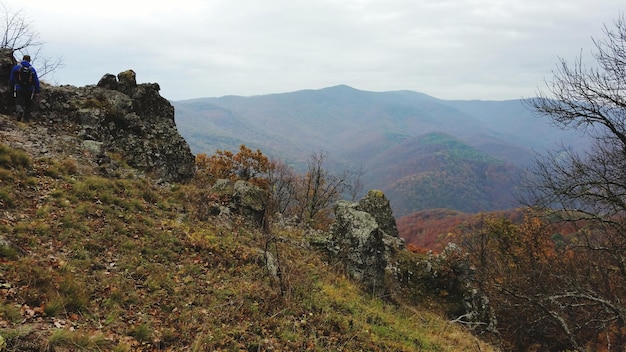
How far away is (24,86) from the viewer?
13.8 metres

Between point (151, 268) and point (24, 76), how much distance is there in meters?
11.0

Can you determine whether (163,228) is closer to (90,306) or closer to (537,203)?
(90,306)

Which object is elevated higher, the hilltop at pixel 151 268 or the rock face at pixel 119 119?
the rock face at pixel 119 119

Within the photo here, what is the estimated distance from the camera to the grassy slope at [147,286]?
Answer: 5957mm

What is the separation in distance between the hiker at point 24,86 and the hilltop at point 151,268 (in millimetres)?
689

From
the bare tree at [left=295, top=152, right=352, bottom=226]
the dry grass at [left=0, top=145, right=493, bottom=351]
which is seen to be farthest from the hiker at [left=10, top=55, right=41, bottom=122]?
the bare tree at [left=295, top=152, right=352, bottom=226]

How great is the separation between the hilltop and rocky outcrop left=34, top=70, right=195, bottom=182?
78 mm

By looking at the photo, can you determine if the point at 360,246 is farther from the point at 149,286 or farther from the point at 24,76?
the point at 24,76

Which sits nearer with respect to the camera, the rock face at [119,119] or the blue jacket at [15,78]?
the blue jacket at [15,78]

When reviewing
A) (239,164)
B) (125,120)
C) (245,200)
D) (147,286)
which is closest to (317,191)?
(239,164)

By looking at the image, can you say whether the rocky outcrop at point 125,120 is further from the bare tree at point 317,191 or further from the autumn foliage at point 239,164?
the bare tree at point 317,191

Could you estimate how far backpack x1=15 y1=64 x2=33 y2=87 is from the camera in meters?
13.5

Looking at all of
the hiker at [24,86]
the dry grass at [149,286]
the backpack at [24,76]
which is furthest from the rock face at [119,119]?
the dry grass at [149,286]

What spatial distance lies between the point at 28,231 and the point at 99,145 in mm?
8167
